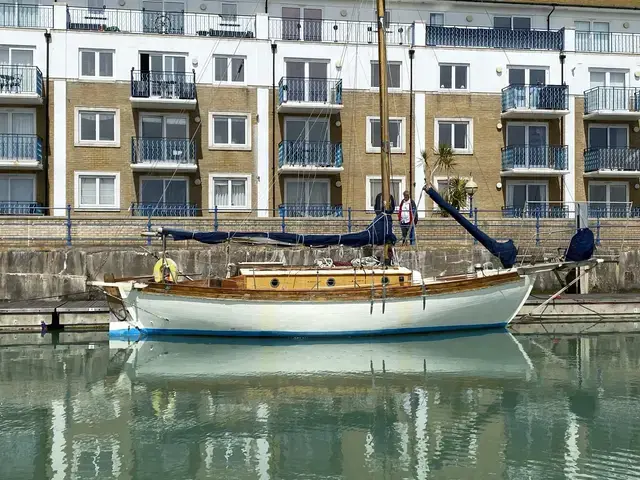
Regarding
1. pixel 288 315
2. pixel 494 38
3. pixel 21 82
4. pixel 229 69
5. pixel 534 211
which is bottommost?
pixel 288 315

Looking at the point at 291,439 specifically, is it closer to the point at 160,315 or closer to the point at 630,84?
the point at 160,315

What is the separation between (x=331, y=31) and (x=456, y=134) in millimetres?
7025

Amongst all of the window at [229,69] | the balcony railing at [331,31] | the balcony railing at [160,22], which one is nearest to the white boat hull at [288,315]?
the window at [229,69]

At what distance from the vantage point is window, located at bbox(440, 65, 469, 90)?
108ft

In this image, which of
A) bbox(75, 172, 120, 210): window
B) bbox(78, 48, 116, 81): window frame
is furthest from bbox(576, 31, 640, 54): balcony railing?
bbox(75, 172, 120, 210): window

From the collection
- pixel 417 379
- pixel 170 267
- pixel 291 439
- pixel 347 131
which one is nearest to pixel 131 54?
pixel 347 131

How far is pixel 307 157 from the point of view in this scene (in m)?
31.0

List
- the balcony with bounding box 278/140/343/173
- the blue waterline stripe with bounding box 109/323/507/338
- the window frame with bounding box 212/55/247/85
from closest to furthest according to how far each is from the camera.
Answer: the blue waterline stripe with bounding box 109/323/507/338 < the balcony with bounding box 278/140/343/173 < the window frame with bounding box 212/55/247/85

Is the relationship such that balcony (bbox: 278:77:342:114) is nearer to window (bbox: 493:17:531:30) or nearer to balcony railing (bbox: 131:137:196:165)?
balcony railing (bbox: 131:137:196:165)

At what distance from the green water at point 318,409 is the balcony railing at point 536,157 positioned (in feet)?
47.3

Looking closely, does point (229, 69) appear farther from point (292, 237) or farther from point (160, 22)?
point (292, 237)

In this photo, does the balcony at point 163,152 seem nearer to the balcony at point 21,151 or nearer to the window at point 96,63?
the window at point 96,63

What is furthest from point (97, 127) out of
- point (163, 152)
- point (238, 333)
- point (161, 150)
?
point (238, 333)

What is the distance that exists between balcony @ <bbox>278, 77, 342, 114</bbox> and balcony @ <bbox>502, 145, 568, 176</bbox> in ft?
25.3
